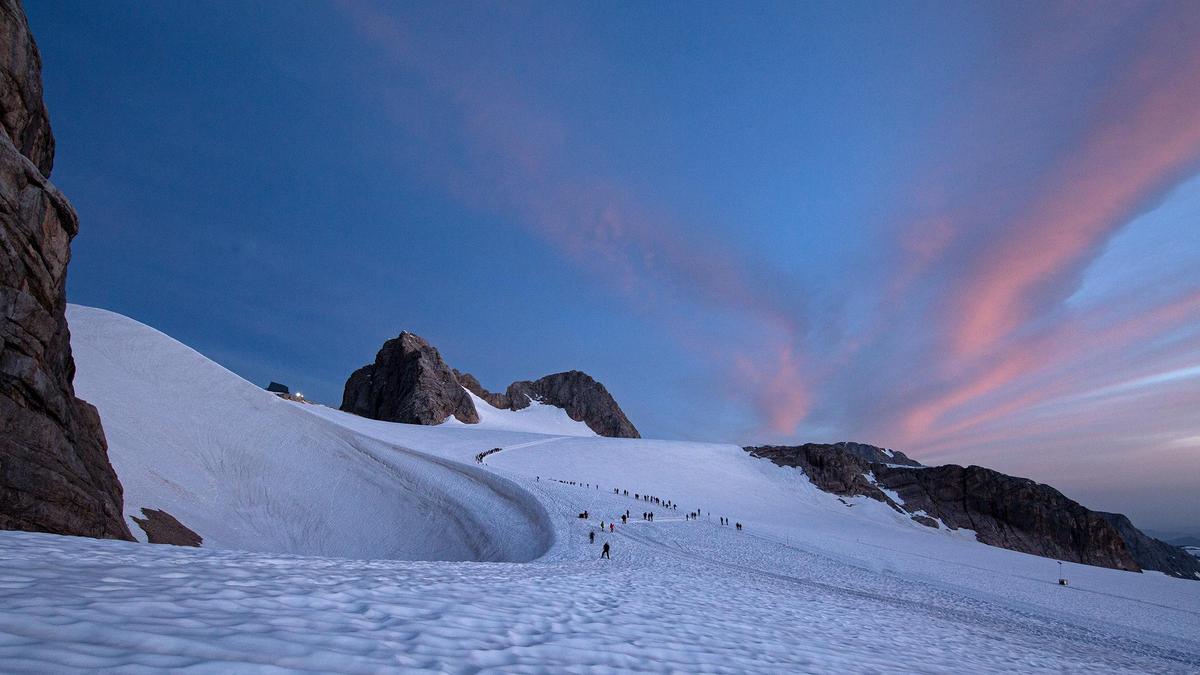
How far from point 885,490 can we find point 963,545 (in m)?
21.3

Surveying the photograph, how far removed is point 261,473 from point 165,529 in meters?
15.0

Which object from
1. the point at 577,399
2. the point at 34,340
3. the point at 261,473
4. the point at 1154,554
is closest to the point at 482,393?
the point at 577,399

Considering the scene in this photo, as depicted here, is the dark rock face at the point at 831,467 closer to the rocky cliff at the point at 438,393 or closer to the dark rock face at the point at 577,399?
the rocky cliff at the point at 438,393

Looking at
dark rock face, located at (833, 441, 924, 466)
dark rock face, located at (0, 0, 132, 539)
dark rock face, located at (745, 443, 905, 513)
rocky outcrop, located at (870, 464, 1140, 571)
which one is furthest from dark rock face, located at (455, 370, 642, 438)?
dark rock face, located at (0, 0, 132, 539)

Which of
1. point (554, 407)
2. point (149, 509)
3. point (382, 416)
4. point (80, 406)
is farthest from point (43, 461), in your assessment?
point (554, 407)

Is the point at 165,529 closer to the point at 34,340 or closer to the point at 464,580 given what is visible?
the point at 34,340

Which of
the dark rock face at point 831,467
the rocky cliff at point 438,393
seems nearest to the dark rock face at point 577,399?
the rocky cliff at point 438,393

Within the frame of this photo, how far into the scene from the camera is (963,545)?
174 feet

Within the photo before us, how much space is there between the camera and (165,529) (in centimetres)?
2019

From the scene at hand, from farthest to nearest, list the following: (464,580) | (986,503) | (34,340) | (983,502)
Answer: (983,502) → (986,503) → (34,340) → (464,580)

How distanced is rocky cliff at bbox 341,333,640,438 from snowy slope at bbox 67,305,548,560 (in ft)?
186

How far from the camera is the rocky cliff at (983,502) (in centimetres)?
6288

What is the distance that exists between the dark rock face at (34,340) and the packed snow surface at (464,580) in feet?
18.5

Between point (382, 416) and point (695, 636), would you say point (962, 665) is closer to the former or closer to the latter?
point (695, 636)
